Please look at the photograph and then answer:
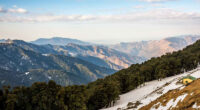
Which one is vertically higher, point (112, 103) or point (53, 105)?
point (53, 105)

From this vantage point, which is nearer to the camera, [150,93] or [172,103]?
[172,103]

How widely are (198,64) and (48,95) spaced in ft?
410

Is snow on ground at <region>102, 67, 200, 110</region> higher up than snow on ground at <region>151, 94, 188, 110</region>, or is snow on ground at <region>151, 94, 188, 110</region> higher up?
snow on ground at <region>151, 94, 188, 110</region>

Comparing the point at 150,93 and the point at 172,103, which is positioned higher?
the point at 172,103

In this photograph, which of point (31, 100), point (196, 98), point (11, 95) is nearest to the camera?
point (196, 98)

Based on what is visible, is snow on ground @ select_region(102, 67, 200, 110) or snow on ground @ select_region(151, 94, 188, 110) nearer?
snow on ground @ select_region(151, 94, 188, 110)

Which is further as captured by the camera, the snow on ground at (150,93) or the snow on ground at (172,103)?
the snow on ground at (150,93)

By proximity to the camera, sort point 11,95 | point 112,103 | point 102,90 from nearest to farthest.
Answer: point 11,95
point 102,90
point 112,103

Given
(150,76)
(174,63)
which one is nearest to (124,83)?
(150,76)

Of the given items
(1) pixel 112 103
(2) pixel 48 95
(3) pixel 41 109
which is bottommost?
(1) pixel 112 103

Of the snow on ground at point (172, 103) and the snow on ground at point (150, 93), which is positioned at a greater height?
the snow on ground at point (172, 103)

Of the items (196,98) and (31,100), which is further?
(31,100)

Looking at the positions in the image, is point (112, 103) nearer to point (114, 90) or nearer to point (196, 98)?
point (114, 90)

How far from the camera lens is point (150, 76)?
126188 mm
